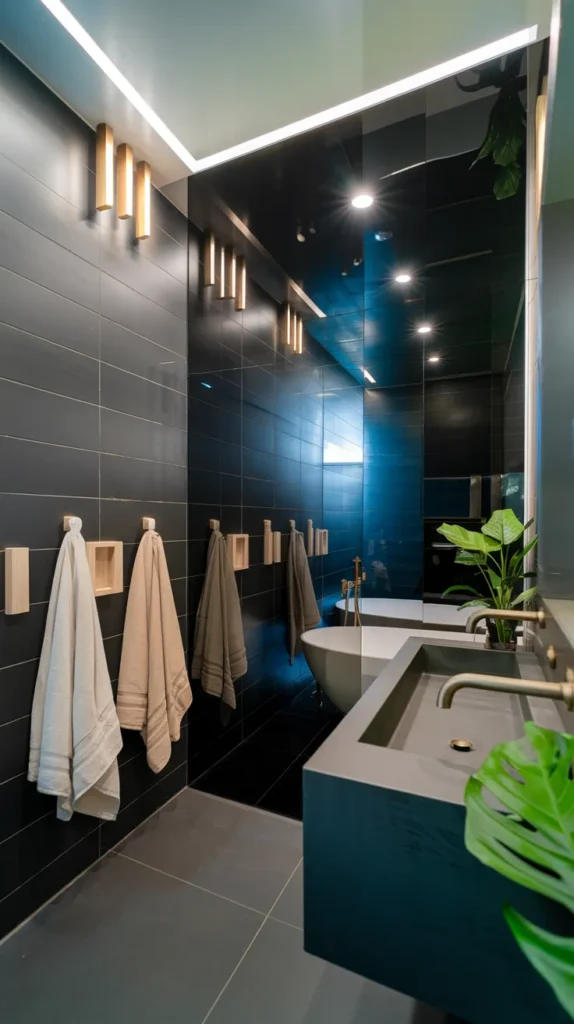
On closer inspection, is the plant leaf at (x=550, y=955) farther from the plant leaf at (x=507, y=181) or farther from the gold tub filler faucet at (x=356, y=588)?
the plant leaf at (x=507, y=181)

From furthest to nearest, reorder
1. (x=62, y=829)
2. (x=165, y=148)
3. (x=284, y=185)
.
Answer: (x=284, y=185), (x=165, y=148), (x=62, y=829)

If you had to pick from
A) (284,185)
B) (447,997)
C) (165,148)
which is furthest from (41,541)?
(284,185)

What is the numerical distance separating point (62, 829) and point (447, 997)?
1.54 metres

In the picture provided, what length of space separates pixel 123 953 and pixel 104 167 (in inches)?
106

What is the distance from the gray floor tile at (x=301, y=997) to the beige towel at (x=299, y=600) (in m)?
1.14

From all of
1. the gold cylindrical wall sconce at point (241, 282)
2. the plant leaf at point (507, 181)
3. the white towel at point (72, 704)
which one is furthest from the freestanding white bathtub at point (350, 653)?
the plant leaf at point (507, 181)

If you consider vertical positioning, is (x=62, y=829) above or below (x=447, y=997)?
below

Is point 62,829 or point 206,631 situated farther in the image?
point 206,631

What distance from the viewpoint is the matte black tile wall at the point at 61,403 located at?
4.90 feet

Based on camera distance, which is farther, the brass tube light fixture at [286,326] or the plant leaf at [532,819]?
the brass tube light fixture at [286,326]

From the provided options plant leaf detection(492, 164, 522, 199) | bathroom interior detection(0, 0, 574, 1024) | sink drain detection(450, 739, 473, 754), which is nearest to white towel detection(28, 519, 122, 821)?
bathroom interior detection(0, 0, 574, 1024)

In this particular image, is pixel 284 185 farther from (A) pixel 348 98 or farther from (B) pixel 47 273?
(B) pixel 47 273

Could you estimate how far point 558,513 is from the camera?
120cm

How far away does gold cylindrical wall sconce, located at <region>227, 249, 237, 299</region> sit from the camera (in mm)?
2283
